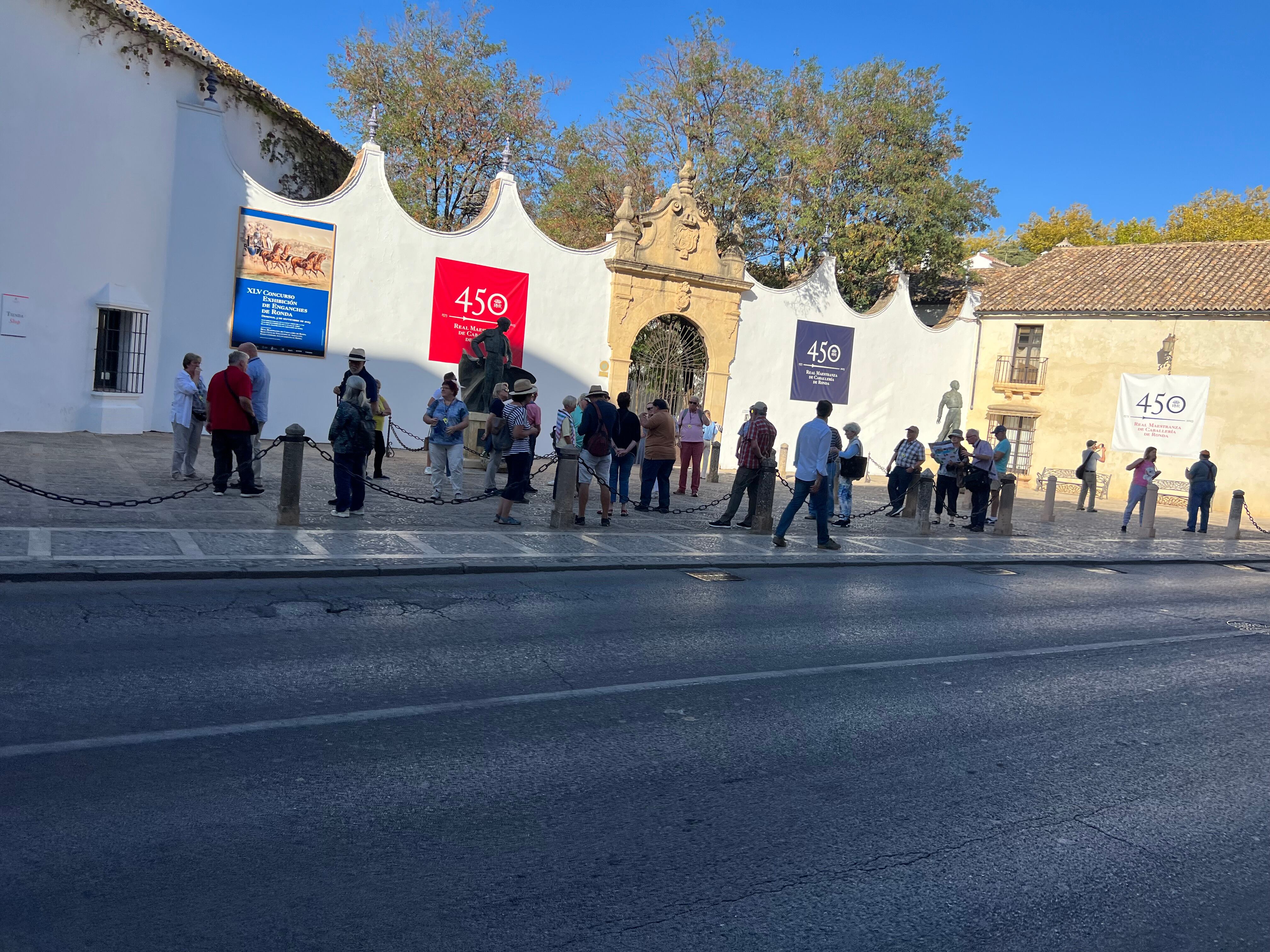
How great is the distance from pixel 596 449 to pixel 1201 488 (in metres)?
14.1

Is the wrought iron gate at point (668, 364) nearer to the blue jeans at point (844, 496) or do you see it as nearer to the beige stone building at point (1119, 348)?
the blue jeans at point (844, 496)

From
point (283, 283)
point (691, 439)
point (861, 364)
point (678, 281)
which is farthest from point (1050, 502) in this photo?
point (283, 283)

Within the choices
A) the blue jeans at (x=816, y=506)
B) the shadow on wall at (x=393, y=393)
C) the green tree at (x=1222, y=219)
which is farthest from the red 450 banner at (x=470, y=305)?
the green tree at (x=1222, y=219)

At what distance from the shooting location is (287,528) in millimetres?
9891

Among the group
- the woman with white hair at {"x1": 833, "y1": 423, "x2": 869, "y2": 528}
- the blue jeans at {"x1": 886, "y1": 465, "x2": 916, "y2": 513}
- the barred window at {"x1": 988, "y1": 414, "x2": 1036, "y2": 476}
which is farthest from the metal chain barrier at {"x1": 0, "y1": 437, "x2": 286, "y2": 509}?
the barred window at {"x1": 988, "y1": 414, "x2": 1036, "y2": 476}

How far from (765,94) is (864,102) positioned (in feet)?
9.20

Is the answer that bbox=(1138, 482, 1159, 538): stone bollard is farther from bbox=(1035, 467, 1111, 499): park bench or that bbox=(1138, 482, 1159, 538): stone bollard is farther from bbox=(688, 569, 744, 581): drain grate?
bbox=(688, 569, 744, 581): drain grate

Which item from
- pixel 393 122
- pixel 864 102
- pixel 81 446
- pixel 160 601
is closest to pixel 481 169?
pixel 393 122

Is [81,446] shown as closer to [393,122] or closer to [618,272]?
[618,272]

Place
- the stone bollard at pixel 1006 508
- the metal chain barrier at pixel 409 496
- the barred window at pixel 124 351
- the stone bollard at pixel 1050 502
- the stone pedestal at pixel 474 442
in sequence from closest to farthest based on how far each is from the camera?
1. the metal chain barrier at pixel 409 496
2. the stone bollard at pixel 1006 508
3. the stone pedestal at pixel 474 442
4. the barred window at pixel 124 351
5. the stone bollard at pixel 1050 502

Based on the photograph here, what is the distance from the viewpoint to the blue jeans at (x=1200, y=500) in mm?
20219

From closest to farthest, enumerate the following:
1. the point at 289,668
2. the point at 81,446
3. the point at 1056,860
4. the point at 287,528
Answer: the point at 1056,860 < the point at 289,668 < the point at 287,528 < the point at 81,446

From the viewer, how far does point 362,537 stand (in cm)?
992

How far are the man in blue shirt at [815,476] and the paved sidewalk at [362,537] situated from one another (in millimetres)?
291
